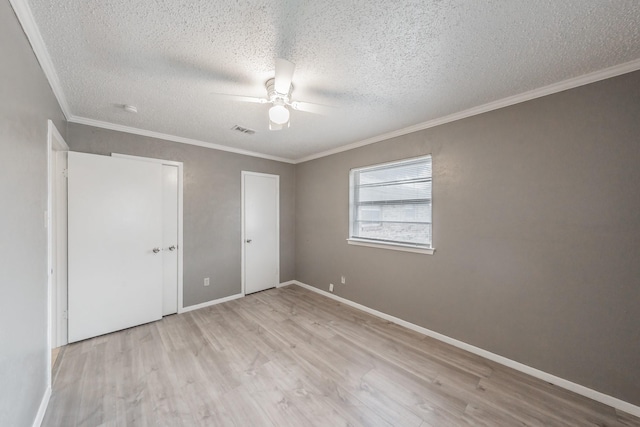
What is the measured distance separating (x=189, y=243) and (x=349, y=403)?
114 inches

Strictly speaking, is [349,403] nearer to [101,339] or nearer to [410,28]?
[410,28]

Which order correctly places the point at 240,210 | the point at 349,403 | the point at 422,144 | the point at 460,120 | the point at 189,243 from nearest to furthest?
the point at 349,403
the point at 460,120
the point at 422,144
the point at 189,243
the point at 240,210

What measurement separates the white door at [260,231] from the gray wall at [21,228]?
243 cm

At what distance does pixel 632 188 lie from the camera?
167 centimetres

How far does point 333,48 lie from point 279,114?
0.56 meters

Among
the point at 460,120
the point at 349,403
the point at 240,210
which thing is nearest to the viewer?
the point at 349,403

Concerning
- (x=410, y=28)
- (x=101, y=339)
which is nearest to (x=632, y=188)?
(x=410, y=28)

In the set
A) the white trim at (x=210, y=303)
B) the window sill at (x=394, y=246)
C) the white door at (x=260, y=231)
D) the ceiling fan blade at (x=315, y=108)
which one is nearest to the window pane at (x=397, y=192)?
the window sill at (x=394, y=246)

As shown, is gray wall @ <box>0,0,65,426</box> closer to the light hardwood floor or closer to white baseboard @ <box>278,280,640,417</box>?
the light hardwood floor

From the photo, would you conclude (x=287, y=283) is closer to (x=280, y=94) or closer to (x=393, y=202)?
(x=393, y=202)

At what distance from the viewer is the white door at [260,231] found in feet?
13.2

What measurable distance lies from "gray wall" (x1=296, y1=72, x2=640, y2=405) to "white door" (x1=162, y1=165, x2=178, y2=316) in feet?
10.1

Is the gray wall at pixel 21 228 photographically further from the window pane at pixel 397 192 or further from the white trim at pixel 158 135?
the window pane at pixel 397 192

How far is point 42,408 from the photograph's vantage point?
1.60 metres
